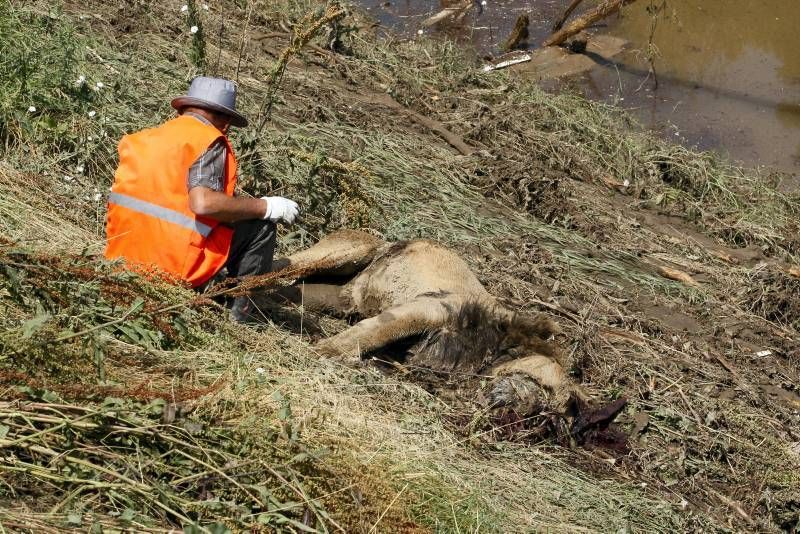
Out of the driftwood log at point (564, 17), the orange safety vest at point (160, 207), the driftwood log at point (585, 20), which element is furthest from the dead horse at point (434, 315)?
the driftwood log at point (564, 17)

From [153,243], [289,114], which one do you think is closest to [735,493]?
[153,243]

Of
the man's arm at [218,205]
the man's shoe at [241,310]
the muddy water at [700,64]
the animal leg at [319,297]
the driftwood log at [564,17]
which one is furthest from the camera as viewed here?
the driftwood log at [564,17]

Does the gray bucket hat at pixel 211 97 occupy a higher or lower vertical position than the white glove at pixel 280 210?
higher

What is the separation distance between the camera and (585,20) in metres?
14.2

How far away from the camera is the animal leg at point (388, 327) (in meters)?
6.36

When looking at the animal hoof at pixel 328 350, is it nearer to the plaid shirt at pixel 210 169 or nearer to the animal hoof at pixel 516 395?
the animal hoof at pixel 516 395

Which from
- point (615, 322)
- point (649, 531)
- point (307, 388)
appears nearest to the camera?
point (307, 388)

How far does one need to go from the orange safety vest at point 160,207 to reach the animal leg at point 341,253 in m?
1.02

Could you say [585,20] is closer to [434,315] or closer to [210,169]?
[434,315]

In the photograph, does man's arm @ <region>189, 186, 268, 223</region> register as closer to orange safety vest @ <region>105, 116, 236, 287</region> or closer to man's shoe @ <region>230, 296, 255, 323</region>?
orange safety vest @ <region>105, 116, 236, 287</region>

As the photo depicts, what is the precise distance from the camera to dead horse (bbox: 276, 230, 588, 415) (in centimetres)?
666

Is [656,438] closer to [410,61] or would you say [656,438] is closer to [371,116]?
[371,116]

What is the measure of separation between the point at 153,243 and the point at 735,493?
3.81m

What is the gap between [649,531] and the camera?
5777 millimetres
